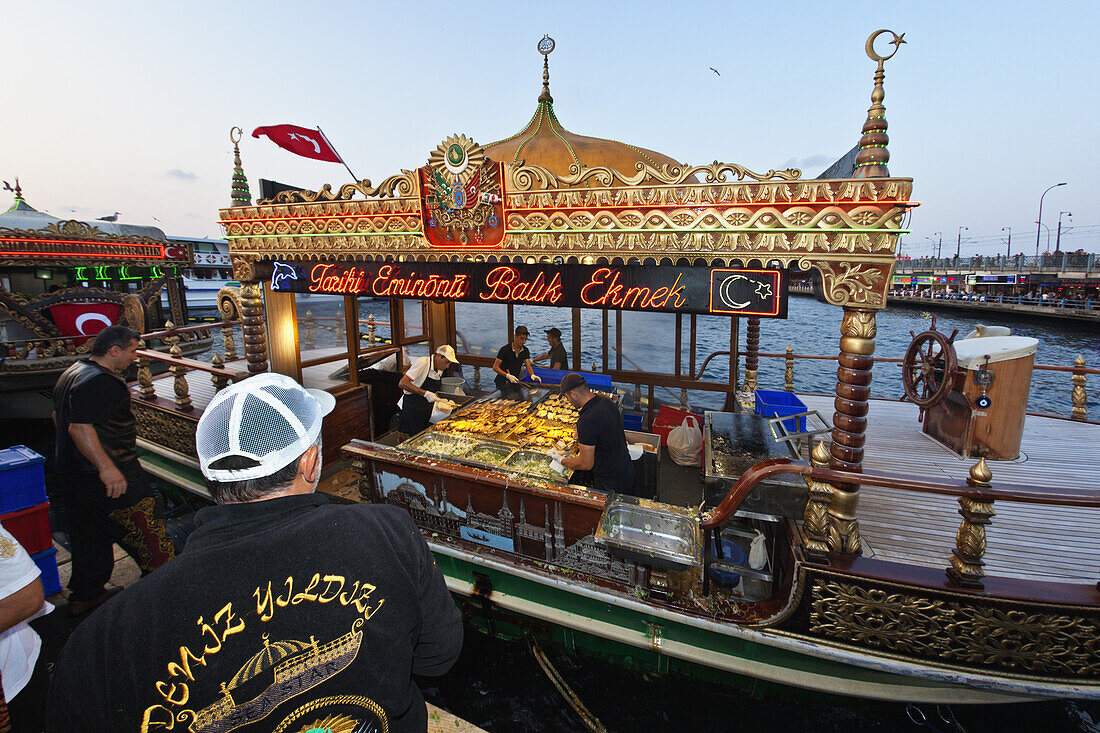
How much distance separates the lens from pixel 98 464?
13.5ft

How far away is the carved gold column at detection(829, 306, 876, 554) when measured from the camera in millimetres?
3764

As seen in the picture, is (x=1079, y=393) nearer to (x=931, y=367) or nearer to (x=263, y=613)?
(x=931, y=367)

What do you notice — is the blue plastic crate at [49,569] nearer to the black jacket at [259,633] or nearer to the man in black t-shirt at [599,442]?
the black jacket at [259,633]

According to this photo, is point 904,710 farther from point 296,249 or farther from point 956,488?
point 296,249

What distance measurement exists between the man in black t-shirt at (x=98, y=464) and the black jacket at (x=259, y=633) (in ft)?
13.9

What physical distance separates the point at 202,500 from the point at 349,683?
26.8 ft

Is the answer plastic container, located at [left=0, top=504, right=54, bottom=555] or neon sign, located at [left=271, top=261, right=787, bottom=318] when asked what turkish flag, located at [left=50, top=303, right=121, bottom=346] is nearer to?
plastic container, located at [left=0, top=504, right=54, bottom=555]

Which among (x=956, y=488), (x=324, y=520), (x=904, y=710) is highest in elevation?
(x=324, y=520)

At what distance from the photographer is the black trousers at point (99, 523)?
4.26 meters

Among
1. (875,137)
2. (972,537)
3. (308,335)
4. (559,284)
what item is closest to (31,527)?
(308,335)

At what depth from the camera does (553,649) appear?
451 centimetres

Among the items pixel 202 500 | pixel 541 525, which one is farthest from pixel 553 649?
pixel 202 500

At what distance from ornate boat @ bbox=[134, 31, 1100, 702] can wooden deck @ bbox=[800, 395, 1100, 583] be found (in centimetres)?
3

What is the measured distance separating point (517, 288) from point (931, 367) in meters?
5.57
